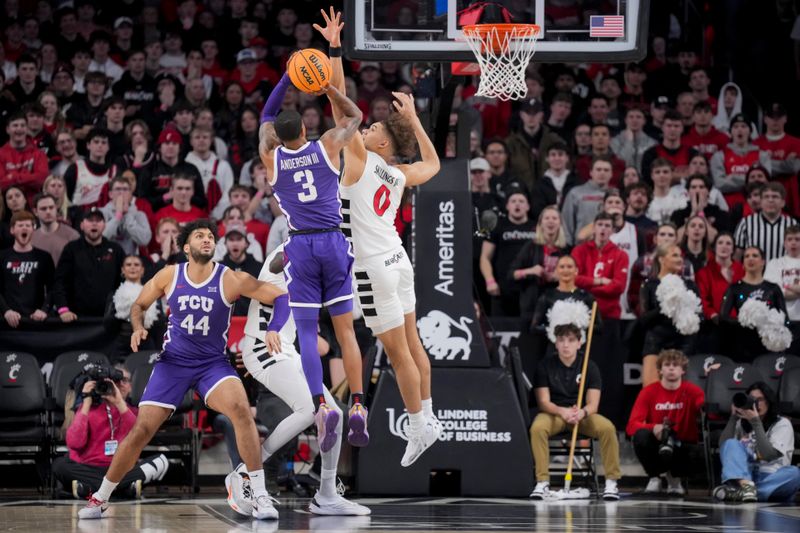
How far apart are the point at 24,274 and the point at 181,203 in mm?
1807

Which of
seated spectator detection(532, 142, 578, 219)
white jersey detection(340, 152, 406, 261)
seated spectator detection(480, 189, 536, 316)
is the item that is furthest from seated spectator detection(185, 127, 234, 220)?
white jersey detection(340, 152, 406, 261)

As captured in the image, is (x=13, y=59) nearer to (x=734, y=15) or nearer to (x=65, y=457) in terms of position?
(x=65, y=457)

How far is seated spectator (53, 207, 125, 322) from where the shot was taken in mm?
14445

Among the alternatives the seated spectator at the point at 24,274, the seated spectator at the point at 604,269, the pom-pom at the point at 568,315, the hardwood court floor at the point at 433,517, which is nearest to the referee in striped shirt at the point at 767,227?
the seated spectator at the point at 604,269

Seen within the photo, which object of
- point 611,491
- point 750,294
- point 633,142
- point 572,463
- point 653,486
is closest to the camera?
point 611,491

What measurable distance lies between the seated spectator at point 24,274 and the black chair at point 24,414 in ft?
2.27

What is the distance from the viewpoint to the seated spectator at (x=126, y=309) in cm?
1407

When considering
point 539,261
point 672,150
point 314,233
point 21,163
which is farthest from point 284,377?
point 672,150

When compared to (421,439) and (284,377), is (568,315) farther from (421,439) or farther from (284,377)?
(284,377)

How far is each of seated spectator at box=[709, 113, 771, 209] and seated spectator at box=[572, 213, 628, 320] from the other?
2.54m

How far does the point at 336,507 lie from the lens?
433 inches

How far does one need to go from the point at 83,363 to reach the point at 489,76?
16.7 ft

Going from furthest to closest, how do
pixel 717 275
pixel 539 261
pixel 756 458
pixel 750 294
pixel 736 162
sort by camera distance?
1. pixel 736 162
2. pixel 717 275
3. pixel 539 261
4. pixel 750 294
5. pixel 756 458

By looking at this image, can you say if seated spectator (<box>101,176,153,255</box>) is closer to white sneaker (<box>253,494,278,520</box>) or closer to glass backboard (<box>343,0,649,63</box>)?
glass backboard (<box>343,0,649,63</box>)
